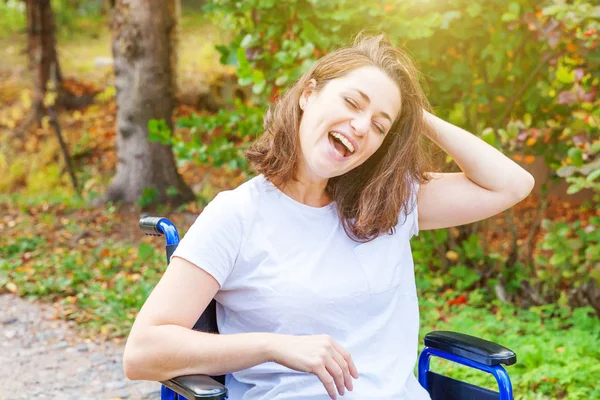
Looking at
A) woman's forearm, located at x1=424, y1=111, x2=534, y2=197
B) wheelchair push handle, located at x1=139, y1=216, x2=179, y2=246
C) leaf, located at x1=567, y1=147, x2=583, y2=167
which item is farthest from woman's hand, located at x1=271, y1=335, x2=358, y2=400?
leaf, located at x1=567, y1=147, x2=583, y2=167

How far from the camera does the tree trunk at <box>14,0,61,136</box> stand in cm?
969

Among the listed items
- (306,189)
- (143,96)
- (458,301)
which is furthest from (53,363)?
(143,96)

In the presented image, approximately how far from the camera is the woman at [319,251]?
170cm

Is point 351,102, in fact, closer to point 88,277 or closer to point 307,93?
point 307,93

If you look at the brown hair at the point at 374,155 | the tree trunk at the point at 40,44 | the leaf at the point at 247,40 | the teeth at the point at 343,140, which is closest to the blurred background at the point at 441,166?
the leaf at the point at 247,40

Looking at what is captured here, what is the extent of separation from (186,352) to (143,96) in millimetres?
5029

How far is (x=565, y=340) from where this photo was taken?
3.70 meters

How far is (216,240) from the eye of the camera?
181cm

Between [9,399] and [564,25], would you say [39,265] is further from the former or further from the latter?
[564,25]

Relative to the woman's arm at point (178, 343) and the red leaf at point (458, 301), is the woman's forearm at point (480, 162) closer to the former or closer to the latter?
the woman's arm at point (178, 343)

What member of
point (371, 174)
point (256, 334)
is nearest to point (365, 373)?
point (256, 334)

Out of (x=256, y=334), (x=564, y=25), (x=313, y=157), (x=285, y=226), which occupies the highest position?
(x=564, y=25)

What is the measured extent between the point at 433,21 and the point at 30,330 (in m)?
2.90

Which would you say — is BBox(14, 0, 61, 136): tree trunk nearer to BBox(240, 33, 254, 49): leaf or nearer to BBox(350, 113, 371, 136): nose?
BBox(240, 33, 254, 49): leaf
